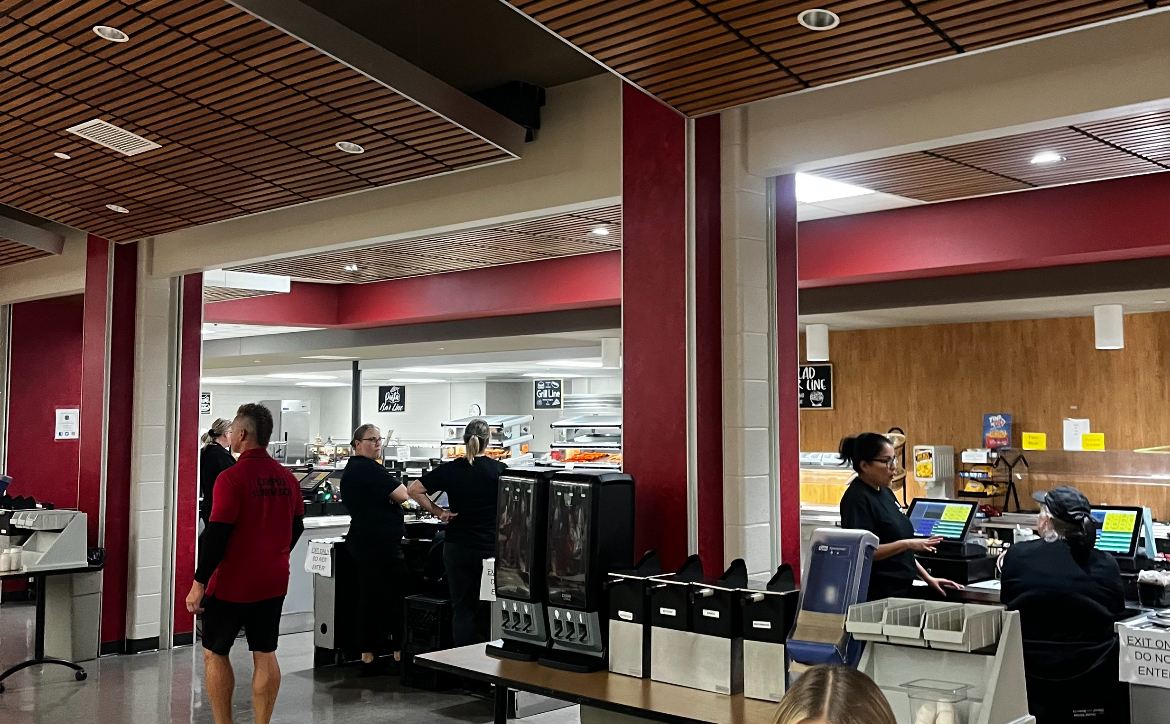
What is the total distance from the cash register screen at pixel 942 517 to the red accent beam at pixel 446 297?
3.47m

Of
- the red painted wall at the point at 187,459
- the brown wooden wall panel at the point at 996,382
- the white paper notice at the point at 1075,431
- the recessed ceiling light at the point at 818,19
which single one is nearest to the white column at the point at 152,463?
the red painted wall at the point at 187,459

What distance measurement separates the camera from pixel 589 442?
38.2 ft

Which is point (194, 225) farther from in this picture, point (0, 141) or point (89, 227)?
point (0, 141)

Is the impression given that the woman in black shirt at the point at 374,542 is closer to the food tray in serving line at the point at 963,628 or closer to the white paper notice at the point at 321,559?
the white paper notice at the point at 321,559

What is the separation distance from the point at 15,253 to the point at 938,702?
8.13 metres

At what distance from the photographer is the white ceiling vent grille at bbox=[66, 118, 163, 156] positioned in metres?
5.08

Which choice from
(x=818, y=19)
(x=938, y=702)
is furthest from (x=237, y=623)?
(x=818, y=19)

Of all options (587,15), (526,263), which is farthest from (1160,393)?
(587,15)

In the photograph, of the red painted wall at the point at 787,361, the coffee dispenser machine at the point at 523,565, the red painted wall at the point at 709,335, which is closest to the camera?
the coffee dispenser machine at the point at 523,565

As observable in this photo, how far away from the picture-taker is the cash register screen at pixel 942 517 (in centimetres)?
569

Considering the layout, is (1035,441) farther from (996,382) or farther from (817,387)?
(817,387)

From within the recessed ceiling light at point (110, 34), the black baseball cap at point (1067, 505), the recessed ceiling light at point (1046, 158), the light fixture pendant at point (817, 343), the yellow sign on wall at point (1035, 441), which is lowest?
the black baseball cap at point (1067, 505)

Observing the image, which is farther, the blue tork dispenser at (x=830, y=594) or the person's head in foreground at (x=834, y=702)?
the blue tork dispenser at (x=830, y=594)

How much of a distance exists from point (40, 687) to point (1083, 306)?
322 inches
